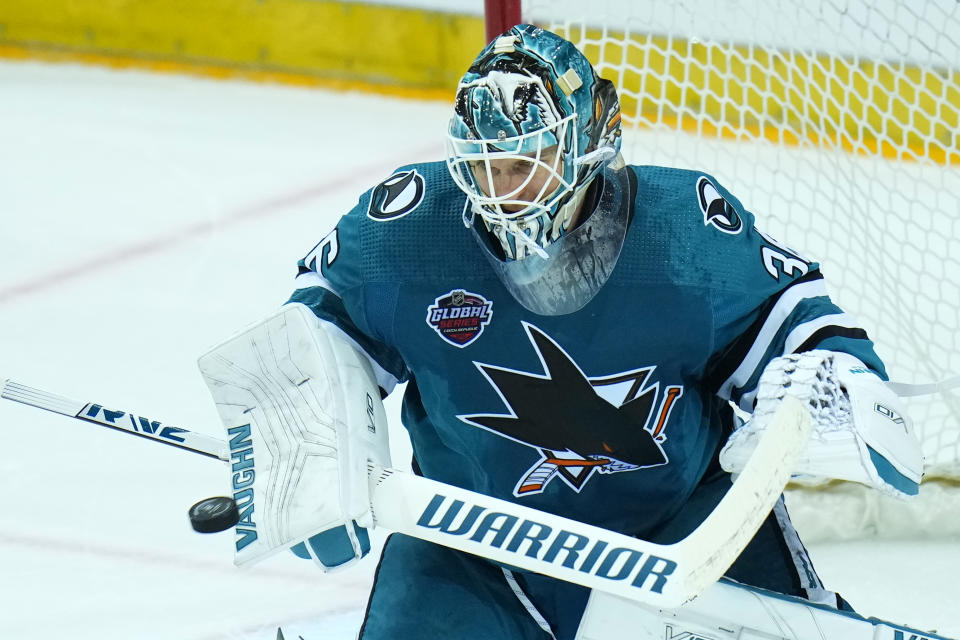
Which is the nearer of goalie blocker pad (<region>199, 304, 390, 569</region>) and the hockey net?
goalie blocker pad (<region>199, 304, 390, 569</region>)

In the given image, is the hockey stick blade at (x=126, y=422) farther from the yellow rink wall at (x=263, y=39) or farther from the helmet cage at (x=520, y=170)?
the yellow rink wall at (x=263, y=39)

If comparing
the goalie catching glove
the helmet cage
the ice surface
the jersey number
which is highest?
the helmet cage

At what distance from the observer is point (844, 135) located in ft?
10.5

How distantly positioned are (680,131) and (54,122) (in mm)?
2362

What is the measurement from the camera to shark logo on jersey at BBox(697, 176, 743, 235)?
177 cm

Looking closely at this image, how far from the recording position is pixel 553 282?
67.9 inches

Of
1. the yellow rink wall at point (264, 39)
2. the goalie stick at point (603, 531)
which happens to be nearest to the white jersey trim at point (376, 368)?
the goalie stick at point (603, 531)

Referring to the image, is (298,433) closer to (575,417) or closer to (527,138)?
(575,417)

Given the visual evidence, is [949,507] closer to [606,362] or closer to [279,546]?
[606,362]

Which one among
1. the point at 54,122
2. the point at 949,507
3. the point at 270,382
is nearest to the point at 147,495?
the point at 270,382

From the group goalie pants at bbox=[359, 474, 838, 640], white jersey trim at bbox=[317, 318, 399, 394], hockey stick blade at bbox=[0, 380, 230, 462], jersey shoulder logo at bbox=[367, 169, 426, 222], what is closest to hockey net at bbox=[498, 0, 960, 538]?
goalie pants at bbox=[359, 474, 838, 640]

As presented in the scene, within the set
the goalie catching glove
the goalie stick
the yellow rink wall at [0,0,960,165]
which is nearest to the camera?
the goalie stick

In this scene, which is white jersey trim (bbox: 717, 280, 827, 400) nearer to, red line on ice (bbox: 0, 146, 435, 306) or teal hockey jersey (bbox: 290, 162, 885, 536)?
teal hockey jersey (bbox: 290, 162, 885, 536)

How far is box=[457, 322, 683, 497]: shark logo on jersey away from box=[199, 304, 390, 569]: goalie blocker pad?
6.8 inches
